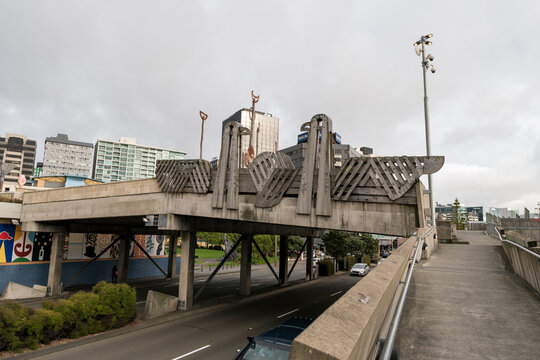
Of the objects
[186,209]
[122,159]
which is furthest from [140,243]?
[122,159]

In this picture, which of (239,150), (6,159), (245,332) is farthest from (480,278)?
(6,159)

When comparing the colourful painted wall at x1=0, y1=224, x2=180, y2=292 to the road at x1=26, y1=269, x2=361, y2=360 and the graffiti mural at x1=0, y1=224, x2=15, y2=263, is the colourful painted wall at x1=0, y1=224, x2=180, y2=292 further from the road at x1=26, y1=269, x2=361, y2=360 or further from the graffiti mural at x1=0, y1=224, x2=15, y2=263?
the road at x1=26, y1=269, x2=361, y2=360

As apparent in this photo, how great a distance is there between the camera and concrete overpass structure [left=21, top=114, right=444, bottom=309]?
39.9 feet

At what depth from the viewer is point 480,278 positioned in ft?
37.2

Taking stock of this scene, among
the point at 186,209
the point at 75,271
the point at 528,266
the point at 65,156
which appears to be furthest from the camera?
the point at 65,156

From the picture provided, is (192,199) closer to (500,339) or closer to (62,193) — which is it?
(62,193)

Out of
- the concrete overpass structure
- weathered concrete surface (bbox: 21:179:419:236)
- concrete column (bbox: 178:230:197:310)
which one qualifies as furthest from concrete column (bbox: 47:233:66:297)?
concrete column (bbox: 178:230:197:310)

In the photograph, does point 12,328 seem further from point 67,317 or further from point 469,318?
point 469,318

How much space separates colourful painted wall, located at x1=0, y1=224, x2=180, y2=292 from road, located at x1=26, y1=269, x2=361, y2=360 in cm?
1873

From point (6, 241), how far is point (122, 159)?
17298cm

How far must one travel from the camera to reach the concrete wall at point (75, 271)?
27.7 metres

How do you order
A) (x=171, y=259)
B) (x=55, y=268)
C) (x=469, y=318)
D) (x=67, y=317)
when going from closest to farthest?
(x=469, y=318) < (x=67, y=317) < (x=55, y=268) < (x=171, y=259)

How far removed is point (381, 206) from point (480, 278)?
166 inches

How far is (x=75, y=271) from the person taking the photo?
108ft
